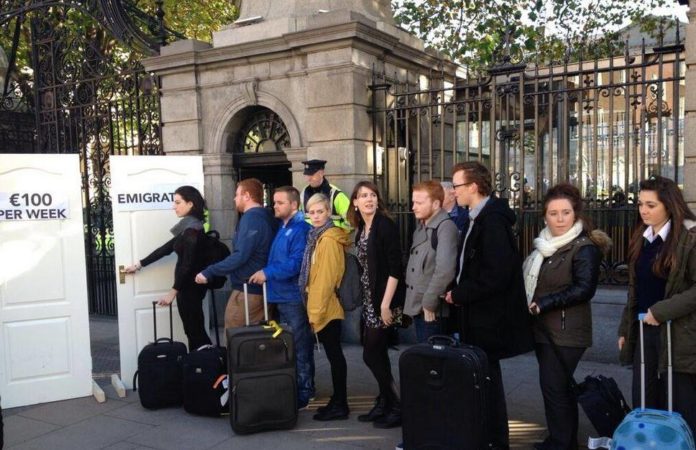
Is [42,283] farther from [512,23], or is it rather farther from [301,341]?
[512,23]

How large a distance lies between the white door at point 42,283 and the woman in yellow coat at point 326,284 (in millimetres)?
2340

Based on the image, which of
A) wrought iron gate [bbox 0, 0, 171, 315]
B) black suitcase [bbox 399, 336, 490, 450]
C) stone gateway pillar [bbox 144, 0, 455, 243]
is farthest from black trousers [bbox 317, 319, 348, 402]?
wrought iron gate [bbox 0, 0, 171, 315]

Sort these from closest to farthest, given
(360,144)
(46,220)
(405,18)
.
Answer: (46,220)
(360,144)
(405,18)

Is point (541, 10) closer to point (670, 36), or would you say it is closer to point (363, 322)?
point (670, 36)

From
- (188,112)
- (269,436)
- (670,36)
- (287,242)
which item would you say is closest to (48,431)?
(269,436)

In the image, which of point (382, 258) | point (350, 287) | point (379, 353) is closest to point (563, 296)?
point (382, 258)

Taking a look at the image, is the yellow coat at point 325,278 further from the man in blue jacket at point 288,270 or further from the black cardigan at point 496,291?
the black cardigan at point 496,291

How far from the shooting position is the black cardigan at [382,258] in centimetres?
462

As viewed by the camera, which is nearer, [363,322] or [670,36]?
[363,322]

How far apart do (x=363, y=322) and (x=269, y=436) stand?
1.12m

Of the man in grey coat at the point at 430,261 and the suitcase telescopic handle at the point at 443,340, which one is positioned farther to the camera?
the man in grey coat at the point at 430,261

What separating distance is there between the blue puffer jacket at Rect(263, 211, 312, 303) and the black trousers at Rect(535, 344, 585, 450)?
6.72 feet

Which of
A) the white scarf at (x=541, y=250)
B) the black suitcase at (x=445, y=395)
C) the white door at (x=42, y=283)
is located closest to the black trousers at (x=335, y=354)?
the black suitcase at (x=445, y=395)

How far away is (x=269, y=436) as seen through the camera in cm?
467
